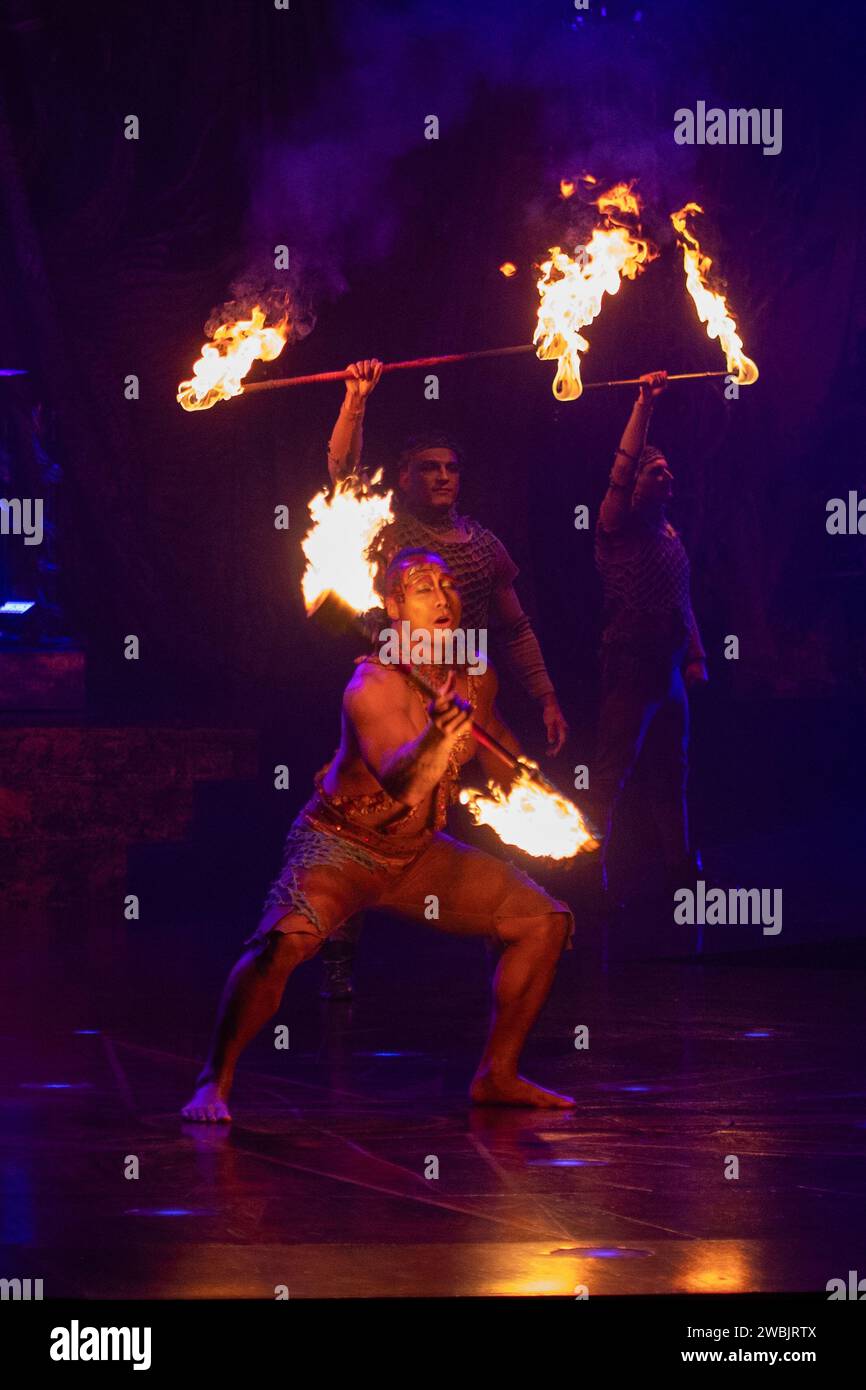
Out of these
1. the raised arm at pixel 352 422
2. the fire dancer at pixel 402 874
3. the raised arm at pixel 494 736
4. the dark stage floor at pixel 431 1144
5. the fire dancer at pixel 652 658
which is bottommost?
the dark stage floor at pixel 431 1144

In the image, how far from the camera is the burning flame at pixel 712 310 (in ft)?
31.4

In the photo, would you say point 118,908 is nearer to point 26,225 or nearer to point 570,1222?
point 26,225

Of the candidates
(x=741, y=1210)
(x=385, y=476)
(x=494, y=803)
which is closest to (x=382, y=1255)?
(x=741, y=1210)

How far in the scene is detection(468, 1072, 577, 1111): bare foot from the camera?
5727 millimetres

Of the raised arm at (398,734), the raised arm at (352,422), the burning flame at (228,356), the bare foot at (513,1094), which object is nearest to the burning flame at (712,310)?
the raised arm at (352,422)

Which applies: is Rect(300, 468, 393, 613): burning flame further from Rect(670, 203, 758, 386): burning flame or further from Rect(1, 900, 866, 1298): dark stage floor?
Rect(670, 203, 758, 386): burning flame

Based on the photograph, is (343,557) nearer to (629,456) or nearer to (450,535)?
(450,535)

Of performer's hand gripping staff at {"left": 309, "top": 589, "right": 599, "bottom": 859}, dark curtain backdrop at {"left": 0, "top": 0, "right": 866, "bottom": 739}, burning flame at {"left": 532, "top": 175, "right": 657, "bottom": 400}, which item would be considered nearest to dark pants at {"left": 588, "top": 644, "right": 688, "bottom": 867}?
burning flame at {"left": 532, "top": 175, "right": 657, "bottom": 400}

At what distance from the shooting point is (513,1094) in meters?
5.73

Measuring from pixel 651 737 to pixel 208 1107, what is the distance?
203 inches

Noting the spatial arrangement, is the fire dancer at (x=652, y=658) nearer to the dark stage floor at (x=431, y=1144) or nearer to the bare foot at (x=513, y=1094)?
the dark stage floor at (x=431, y=1144)

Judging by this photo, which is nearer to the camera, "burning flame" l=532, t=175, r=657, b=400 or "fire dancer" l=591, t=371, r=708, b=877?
"burning flame" l=532, t=175, r=657, b=400

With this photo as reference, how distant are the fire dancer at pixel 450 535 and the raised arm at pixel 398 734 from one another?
279 centimetres

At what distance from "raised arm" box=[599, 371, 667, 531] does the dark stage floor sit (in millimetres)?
2840
